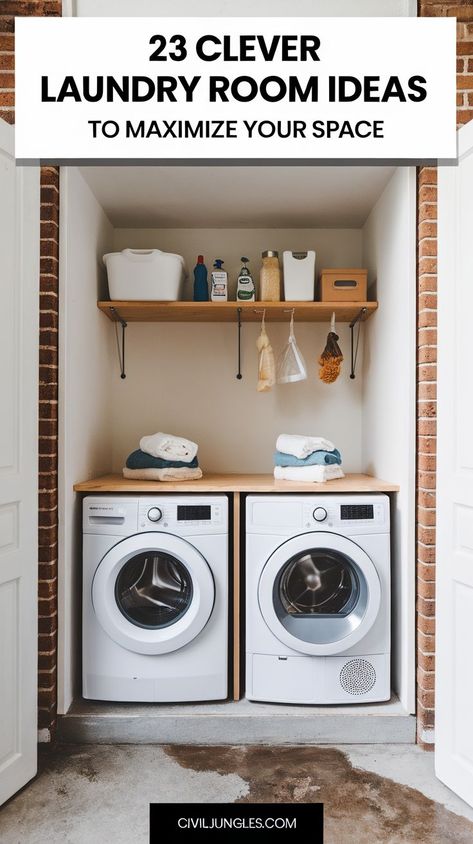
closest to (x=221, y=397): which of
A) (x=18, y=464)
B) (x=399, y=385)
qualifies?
(x=399, y=385)

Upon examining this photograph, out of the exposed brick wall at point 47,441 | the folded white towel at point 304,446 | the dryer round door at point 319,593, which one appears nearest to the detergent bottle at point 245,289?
the folded white towel at point 304,446

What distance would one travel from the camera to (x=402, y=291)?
236 cm

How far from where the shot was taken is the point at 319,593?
247 cm

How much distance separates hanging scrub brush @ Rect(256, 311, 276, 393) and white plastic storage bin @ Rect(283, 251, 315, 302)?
0.57ft

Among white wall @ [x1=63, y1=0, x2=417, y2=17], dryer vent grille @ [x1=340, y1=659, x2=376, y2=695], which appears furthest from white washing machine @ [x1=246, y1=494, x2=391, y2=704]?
white wall @ [x1=63, y1=0, x2=417, y2=17]

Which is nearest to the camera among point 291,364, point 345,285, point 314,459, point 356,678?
point 356,678

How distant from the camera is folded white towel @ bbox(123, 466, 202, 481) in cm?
256

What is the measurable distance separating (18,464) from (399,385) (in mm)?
1434

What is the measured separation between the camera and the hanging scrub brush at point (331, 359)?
2943mm

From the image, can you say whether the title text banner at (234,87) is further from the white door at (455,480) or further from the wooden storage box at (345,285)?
the wooden storage box at (345,285)

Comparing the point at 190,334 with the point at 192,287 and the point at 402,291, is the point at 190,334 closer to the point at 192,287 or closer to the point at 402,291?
the point at 192,287

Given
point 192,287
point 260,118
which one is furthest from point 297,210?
point 260,118

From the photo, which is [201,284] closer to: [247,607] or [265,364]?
[265,364]

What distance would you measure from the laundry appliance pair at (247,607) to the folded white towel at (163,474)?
0.60ft
